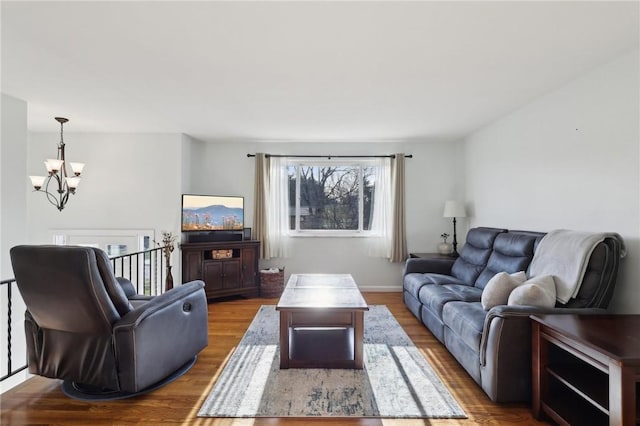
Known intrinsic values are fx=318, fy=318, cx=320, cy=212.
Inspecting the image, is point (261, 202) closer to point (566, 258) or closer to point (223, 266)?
point (223, 266)

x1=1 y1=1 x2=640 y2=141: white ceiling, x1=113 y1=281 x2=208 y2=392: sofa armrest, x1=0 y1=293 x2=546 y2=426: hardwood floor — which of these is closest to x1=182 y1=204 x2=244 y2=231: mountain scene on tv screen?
x1=1 y1=1 x2=640 y2=141: white ceiling

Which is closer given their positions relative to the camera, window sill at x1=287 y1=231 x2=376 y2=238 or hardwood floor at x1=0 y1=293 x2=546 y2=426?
hardwood floor at x1=0 y1=293 x2=546 y2=426

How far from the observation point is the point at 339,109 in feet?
11.3

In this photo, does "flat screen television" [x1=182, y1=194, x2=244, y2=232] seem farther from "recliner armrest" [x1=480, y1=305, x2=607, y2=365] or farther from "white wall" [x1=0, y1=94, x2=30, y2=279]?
"recliner armrest" [x1=480, y1=305, x2=607, y2=365]

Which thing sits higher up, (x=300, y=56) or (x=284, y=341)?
(x=300, y=56)

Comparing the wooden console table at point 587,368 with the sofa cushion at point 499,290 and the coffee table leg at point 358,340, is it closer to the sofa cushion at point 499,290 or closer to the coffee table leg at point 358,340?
the sofa cushion at point 499,290

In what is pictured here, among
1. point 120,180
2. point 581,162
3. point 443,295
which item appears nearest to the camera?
point 581,162

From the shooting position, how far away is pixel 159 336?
214cm

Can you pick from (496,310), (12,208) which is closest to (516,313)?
(496,310)

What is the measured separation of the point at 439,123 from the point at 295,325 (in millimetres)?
3008

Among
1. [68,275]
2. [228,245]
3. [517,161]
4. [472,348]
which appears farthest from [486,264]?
[68,275]

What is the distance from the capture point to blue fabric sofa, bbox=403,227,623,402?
202 cm

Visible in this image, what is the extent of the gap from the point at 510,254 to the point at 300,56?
263 centimetres

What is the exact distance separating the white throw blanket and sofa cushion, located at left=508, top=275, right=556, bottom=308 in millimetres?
84
